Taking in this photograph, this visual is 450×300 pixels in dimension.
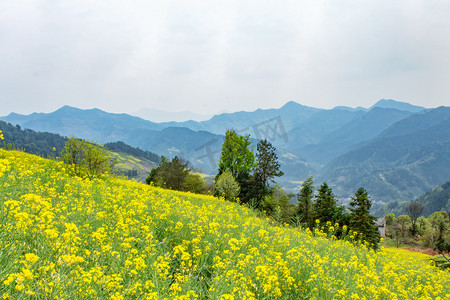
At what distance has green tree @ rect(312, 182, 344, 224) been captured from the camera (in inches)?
1485

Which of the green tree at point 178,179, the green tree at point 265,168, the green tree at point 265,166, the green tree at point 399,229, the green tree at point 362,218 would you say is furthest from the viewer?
the green tree at point 399,229

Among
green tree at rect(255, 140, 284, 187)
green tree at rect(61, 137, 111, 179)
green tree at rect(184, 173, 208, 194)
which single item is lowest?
green tree at rect(184, 173, 208, 194)

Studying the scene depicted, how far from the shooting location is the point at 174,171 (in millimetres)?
64875

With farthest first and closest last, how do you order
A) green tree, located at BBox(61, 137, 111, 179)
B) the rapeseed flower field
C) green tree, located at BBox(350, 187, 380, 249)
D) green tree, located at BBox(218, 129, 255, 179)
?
green tree, located at BBox(218, 129, 255, 179), green tree, located at BBox(350, 187, 380, 249), green tree, located at BBox(61, 137, 111, 179), the rapeseed flower field

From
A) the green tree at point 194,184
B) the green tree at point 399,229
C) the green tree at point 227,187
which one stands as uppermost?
the green tree at point 227,187

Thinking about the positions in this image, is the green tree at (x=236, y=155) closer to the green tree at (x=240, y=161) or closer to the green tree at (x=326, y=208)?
the green tree at (x=240, y=161)

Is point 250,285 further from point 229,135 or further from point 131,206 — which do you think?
point 229,135

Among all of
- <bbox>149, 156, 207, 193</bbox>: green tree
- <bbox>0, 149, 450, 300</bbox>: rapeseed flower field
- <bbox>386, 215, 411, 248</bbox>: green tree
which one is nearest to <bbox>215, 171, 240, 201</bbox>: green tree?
<bbox>149, 156, 207, 193</bbox>: green tree

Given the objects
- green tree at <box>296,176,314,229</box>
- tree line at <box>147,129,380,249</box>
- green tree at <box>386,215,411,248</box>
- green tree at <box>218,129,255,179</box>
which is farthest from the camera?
green tree at <box>386,215,411,248</box>

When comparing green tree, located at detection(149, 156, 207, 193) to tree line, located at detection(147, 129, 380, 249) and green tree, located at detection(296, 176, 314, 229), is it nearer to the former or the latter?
tree line, located at detection(147, 129, 380, 249)

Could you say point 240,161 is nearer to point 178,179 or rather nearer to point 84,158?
point 178,179

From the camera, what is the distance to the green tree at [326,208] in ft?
124

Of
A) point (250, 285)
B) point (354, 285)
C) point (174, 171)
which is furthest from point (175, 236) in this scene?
point (174, 171)

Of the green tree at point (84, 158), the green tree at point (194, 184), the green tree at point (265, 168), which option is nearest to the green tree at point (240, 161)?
the green tree at point (265, 168)
